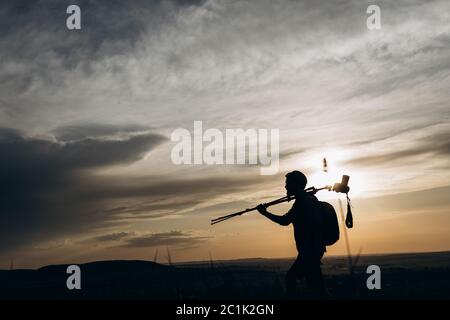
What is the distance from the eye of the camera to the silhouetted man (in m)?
9.93

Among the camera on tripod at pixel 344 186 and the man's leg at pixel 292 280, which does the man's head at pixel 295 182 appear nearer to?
the camera on tripod at pixel 344 186

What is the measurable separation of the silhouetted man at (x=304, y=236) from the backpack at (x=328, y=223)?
0.34 ft

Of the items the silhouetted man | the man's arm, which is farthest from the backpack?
the man's arm

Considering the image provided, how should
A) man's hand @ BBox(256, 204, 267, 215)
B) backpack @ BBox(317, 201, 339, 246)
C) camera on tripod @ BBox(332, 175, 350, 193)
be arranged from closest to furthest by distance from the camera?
camera on tripod @ BBox(332, 175, 350, 193) < backpack @ BBox(317, 201, 339, 246) < man's hand @ BBox(256, 204, 267, 215)

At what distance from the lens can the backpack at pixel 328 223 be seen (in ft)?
33.0

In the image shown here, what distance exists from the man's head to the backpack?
20.5 inches

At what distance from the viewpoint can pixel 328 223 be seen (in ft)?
33.0

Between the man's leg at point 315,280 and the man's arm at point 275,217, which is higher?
the man's arm at point 275,217

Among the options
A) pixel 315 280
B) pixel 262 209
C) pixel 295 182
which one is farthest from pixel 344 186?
pixel 315 280

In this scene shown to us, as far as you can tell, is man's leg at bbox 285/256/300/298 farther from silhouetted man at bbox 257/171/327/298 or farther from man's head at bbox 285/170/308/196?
man's head at bbox 285/170/308/196

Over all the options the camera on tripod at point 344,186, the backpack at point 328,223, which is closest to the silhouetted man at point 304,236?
the backpack at point 328,223
